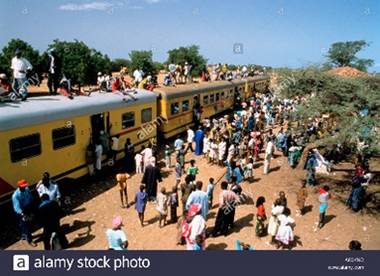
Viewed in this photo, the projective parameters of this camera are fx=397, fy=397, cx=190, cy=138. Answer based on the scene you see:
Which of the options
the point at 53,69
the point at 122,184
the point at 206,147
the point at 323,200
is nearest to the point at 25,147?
the point at 122,184

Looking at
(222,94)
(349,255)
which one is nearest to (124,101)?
(349,255)

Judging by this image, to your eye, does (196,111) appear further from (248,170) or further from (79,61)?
(79,61)

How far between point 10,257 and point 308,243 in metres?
7.17

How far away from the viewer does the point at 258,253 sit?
7.68m

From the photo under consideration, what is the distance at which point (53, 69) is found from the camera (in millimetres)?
14039

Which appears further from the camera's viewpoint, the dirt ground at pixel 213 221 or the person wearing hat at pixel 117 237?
the dirt ground at pixel 213 221

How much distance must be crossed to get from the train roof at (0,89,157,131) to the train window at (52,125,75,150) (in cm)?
37

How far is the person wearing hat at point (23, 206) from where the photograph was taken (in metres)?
9.23

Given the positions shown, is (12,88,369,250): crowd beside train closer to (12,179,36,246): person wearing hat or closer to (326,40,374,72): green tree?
(12,179,36,246): person wearing hat

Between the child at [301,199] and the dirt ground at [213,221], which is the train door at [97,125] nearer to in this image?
the dirt ground at [213,221]

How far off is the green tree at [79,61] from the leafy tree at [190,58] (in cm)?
1232

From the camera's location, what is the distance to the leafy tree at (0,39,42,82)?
28.3 metres

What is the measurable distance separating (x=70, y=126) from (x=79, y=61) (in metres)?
21.1

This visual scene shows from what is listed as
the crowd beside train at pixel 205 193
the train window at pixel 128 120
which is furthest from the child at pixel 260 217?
the train window at pixel 128 120
